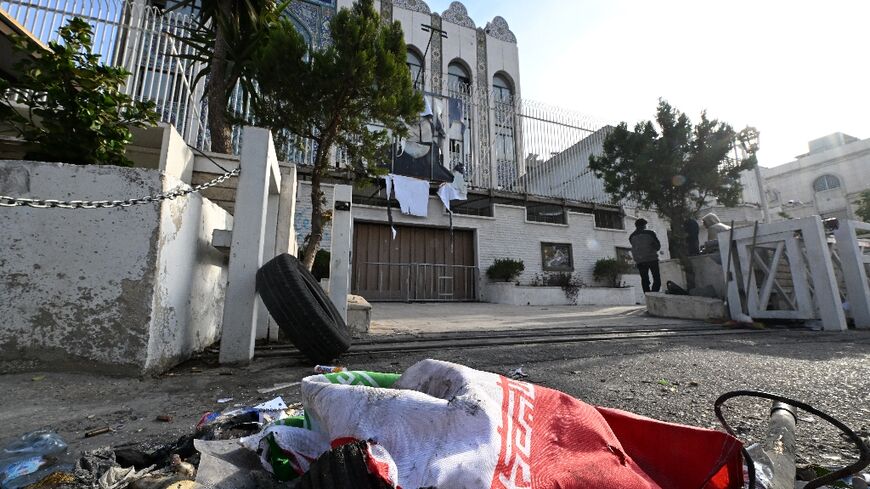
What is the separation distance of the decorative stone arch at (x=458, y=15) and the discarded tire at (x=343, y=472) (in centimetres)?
2062

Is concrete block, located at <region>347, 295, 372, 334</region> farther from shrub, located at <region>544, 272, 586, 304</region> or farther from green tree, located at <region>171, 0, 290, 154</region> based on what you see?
shrub, located at <region>544, 272, 586, 304</region>

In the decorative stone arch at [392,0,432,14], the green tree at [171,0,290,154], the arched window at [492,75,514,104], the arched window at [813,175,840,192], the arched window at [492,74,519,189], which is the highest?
the decorative stone arch at [392,0,432,14]

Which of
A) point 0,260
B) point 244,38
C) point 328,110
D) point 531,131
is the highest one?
point 531,131

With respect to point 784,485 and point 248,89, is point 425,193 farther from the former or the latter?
point 784,485

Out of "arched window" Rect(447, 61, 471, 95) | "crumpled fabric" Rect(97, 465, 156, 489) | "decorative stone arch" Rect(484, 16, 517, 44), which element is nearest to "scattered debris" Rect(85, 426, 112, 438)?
"crumpled fabric" Rect(97, 465, 156, 489)

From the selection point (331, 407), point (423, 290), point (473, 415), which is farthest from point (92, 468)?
point (423, 290)

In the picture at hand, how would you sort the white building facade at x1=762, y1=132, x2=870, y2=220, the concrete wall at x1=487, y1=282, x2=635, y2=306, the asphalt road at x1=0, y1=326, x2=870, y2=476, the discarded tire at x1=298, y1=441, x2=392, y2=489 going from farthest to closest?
the white building facade at x1=762, y1=132, x2=870, y2=220
the concrete wall at x1=487, y1=282, x2=635, y2=306
the asphalt road at x1=0, y1=326, x2=870, y2=476
the discarded tire at x1=298, y1=441, x2=392, y2=489

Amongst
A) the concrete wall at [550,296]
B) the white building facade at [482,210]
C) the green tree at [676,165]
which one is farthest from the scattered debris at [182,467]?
the green tree at [676,165]

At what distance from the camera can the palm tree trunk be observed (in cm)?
582

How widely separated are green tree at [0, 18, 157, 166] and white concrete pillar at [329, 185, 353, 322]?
6.97 ft

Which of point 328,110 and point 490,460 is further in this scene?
point 328,110

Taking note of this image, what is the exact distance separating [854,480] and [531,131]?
1483cm

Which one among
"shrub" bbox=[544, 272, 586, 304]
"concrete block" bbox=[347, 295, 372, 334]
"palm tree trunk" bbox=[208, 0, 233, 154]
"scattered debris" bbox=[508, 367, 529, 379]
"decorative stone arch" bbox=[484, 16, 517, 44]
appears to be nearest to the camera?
"scattered debris" bbox=[508, 367, 529, 379]

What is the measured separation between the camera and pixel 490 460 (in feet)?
2.47
